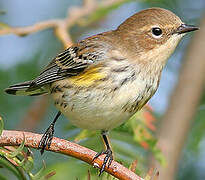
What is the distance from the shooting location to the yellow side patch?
3.54m

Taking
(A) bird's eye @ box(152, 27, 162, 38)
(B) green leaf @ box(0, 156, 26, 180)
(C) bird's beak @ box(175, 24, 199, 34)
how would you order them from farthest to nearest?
(A) bird's eye @ box(152, 27, 162, 38)
(C) bird's beak @ box(175, 24, 199, 34)
(B) green leaf @ box(0, 156, 26, 180)

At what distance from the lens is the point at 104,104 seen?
344 cm

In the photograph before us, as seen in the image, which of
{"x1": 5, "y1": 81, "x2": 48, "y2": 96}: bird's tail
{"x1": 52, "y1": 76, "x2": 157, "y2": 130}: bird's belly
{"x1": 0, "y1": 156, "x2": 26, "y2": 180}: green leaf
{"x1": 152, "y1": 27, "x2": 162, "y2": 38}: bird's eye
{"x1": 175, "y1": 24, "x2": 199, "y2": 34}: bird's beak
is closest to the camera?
{"x1": 0, "y1": 156, "x2": 26, "y2": 180}: green leaf

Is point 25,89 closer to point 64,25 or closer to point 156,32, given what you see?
point 64,25

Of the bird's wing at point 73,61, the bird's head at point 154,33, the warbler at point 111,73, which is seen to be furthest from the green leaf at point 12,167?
the bird's head at point 154,33

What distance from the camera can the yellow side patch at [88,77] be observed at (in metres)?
3.54

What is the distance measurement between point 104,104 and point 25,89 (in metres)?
0.89

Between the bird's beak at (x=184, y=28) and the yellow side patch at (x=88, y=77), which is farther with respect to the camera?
the bird's beak at (x=184, y=28)

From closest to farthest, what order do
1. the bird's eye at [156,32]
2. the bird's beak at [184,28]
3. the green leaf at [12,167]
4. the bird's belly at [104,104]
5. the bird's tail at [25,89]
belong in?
the green leaf at [12,167] → the bird's belly at [104,104] → the bird's beak at [184,28] → the bird's eye at [156,32] → the bird's tail at [25,89]

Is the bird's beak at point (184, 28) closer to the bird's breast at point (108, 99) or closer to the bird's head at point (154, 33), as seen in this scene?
the bird's head at point (154, 33)

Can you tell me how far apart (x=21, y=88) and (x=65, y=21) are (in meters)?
0.64

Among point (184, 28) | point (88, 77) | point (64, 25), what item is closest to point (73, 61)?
point (64, 25)

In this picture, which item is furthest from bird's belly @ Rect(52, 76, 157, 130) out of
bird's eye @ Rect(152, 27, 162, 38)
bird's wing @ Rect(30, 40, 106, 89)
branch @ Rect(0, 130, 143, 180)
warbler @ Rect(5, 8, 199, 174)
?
branch @ Rect(0, 130, 143, 180)

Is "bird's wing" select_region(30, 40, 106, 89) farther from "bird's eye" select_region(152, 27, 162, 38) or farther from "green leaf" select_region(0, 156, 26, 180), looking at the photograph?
"green leaf" select_region(0, 156, 26, 180)
